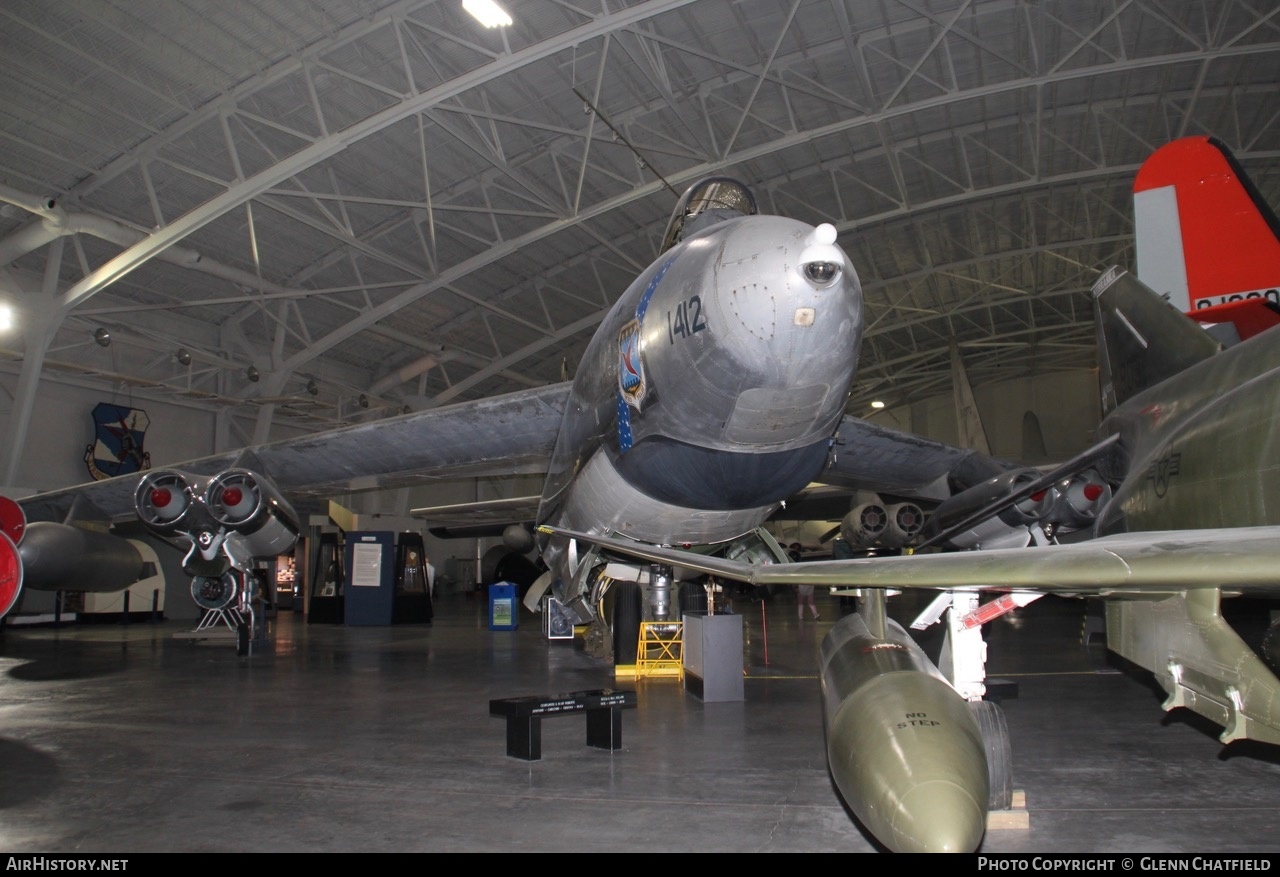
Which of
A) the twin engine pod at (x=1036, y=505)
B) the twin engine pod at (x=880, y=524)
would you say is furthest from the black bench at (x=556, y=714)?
the twin engine pod at (x=880, y=524)

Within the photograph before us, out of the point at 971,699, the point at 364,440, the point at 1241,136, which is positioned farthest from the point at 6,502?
the point at 1241,136

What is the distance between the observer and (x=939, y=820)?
8.75ft

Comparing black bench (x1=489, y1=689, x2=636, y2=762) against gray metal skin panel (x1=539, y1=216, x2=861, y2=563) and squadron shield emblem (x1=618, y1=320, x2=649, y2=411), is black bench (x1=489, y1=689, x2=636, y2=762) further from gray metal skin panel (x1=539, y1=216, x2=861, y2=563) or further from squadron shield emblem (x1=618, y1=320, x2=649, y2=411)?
squadron shield emblem (x1=618, y1=320, x2=649, y2=411)

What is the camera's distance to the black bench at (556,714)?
17.0 feet

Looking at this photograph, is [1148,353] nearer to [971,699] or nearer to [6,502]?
[971,699]

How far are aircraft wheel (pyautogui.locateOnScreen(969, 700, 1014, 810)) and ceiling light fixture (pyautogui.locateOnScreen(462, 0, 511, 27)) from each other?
480 inches

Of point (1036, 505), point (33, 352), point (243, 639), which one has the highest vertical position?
point (33, 352)

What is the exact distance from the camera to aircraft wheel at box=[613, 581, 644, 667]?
9523mm

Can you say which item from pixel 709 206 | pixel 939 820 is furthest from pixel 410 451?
pixel 939 820

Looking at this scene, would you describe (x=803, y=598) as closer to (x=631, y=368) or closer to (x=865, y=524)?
(x=865, y=524)

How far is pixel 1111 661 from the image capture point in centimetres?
1001

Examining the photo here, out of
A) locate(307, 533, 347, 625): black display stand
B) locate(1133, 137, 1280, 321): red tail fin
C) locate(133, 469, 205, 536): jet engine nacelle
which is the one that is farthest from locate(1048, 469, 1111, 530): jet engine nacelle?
locate(307, 533, 347, 625): black display stand

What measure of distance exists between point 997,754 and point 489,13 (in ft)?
41.1

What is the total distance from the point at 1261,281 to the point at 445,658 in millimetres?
10312
